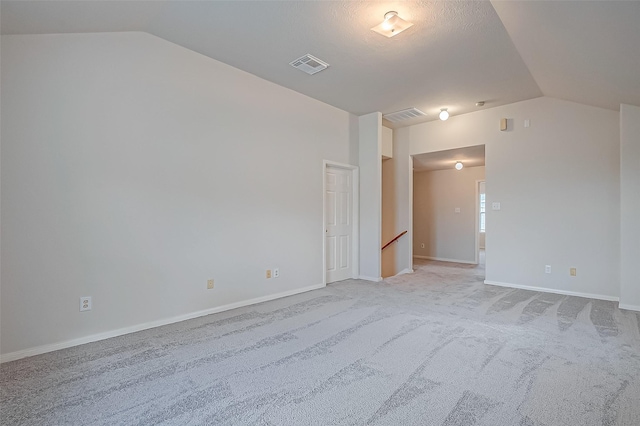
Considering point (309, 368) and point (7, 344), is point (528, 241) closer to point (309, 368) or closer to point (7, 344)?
point (309, 368)

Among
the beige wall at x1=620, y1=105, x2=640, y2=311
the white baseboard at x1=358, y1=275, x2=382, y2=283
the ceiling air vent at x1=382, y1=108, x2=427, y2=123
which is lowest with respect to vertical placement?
the white baseboard at x1=358, y1=275, x2=382, y2=283

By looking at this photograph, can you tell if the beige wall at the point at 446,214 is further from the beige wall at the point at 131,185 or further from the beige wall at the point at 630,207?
the beige wall at the point at 131,185

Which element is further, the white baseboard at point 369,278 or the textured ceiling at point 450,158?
the textured ceiling at point 450,158

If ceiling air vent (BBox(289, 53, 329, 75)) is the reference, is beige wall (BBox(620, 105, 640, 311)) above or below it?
below

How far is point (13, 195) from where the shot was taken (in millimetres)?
2443

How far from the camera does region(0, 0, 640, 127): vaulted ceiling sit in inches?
94.3

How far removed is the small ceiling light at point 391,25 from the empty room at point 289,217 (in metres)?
0.06

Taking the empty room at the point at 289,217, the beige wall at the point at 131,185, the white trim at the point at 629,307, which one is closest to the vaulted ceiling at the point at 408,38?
the empty room at the point at 289,217

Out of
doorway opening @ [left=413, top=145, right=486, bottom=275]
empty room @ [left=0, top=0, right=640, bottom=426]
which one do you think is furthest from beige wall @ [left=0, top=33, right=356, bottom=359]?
doorway opening @ [left=413, top=145, right=486, bottom=275]

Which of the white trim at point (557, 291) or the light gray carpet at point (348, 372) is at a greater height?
the light gray carpet at point (348, 372)

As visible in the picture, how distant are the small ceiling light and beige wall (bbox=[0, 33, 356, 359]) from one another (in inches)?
69.2

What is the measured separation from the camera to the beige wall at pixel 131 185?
2.50 m

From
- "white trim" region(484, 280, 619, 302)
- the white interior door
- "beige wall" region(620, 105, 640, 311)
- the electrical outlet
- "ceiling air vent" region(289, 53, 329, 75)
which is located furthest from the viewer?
the white interior door

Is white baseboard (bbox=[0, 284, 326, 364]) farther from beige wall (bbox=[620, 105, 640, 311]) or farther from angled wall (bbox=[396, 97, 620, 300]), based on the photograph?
beige wall (bbox=[620, 105, 640, 311])
